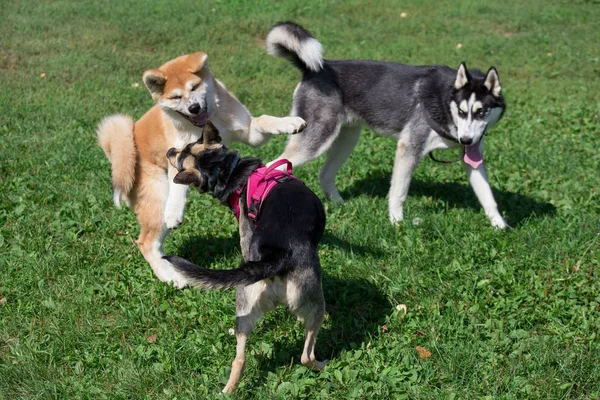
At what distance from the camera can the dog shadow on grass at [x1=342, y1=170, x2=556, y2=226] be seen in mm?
6020

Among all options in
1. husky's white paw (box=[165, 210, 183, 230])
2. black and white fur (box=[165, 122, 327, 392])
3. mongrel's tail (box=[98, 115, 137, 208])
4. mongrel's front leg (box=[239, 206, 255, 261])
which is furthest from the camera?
mongrel's tail (box=[98, 115, 137, 208])

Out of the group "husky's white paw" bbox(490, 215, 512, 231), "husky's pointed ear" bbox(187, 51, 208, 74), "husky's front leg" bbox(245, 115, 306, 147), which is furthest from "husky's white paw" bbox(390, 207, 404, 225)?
"husky's pointed ear" bbox(187, 51, 208, 74)

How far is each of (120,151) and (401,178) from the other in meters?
2.57

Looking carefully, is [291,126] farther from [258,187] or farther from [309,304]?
[309,304]

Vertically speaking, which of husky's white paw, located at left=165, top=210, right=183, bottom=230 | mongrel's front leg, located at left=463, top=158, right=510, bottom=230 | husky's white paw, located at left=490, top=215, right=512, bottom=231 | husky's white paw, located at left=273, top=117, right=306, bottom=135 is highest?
husky's white paw, located at left=273, top=117, right=306, bottom=135

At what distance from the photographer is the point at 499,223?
18.5 ft

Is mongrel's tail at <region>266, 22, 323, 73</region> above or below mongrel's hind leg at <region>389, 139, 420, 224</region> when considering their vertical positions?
above

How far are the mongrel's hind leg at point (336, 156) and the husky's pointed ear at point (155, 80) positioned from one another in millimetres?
2139

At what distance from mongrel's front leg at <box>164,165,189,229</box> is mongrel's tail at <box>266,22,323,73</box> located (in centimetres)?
192

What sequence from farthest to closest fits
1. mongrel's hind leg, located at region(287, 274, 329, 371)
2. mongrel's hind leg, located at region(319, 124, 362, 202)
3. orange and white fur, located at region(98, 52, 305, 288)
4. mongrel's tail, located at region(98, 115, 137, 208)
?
mongrel's hind leg, located at region(319, 124, 362, 202) < mongrel's tail, located at region(98, 115, 137, 208) < orange and white fur, located at region(98, 52, 305, 288) < mongrel's hind leg, located at region(287, 274, 329, 371)

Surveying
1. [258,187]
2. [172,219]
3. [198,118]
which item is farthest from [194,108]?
[258,187]

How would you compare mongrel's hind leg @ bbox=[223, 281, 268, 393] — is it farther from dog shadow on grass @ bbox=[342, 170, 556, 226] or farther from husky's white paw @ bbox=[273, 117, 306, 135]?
dog shadow on grass @ bbox=[342, 170, 556, 226]

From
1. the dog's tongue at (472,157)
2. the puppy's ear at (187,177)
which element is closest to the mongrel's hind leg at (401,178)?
the dog's tongue at (472,157)

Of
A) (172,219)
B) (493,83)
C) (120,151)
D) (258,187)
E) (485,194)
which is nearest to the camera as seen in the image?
(258,187)
